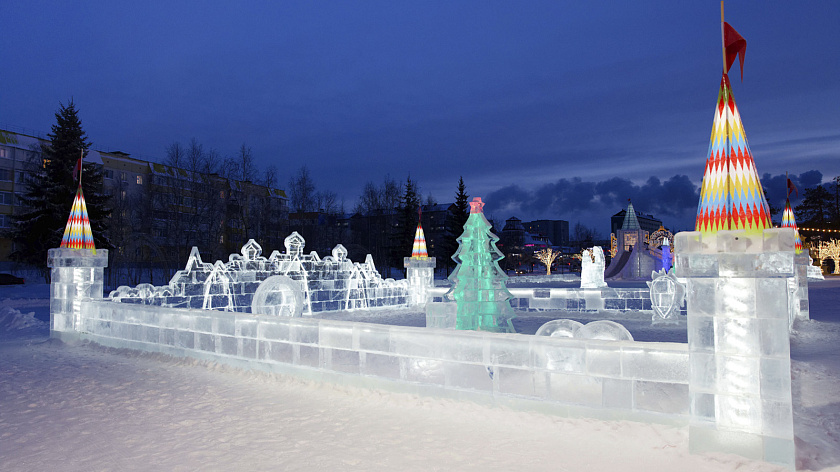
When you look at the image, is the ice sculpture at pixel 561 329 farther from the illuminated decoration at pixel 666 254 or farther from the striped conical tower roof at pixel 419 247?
the illuminated decoration at pixel 666 254

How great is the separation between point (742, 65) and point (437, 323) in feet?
19.8

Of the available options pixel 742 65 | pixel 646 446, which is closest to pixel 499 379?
pixel 646 446

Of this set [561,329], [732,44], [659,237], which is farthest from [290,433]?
[659,237]

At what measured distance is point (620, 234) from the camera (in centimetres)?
3953

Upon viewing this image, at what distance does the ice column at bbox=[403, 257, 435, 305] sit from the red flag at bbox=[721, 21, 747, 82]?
14.0 m

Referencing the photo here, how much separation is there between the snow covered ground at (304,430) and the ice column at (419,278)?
439 inches

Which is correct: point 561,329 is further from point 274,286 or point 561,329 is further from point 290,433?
point 274,286

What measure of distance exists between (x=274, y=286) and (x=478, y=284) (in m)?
5.07

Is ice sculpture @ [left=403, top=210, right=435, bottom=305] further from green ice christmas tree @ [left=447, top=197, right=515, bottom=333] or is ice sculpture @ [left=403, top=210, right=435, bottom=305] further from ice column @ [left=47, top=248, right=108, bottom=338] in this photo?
ice column @ [left=47, top=248, right=108, bottom=338]

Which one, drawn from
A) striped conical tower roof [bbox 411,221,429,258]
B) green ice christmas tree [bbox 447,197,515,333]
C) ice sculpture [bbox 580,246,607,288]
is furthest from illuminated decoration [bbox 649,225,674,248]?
green ice christmas tree [bbox 447,197,515,333]

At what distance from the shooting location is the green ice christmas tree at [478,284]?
953 cm

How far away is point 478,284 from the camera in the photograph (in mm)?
9539

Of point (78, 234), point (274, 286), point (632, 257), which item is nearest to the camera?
point (78, 234)

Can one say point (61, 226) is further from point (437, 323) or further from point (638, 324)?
point (638, 324)
